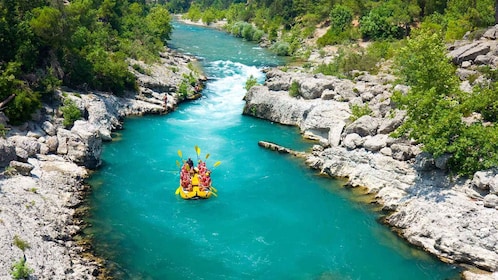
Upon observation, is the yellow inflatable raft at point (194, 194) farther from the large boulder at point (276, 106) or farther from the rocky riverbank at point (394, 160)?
the large boulder at point (276, 106)

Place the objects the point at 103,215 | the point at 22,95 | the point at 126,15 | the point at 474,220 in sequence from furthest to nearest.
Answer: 1. the point at 126,15
2. the point at 22,95
3. the point at 103,215
4. the point at 474,220

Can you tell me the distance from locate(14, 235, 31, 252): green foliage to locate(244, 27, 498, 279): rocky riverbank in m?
19.3

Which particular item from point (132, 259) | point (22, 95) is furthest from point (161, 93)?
point (132, 259)

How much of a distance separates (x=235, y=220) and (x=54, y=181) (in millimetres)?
11288

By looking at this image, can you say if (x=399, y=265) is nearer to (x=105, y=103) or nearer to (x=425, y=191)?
(x=425, y=191)

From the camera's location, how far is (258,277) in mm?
22094

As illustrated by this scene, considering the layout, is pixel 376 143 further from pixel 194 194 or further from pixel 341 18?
pixel 341 18

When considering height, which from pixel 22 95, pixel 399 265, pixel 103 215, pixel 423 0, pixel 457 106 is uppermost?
pixel 423 0

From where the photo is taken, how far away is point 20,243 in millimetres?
20359

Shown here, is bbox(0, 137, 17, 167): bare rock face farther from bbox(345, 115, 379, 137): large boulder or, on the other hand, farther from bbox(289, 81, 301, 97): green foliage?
bbox(289, 81, 301, 97): green foliage

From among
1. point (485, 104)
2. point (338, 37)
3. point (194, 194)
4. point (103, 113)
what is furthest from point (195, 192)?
point (338, 37)

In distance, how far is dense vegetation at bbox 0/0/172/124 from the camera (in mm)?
33031

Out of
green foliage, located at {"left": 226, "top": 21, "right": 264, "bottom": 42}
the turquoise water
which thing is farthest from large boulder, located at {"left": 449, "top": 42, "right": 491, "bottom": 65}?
green foliage, located at {"left": 226, "top": 21, "right": 264, "bottom": 42}

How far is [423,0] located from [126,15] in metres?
48.6
